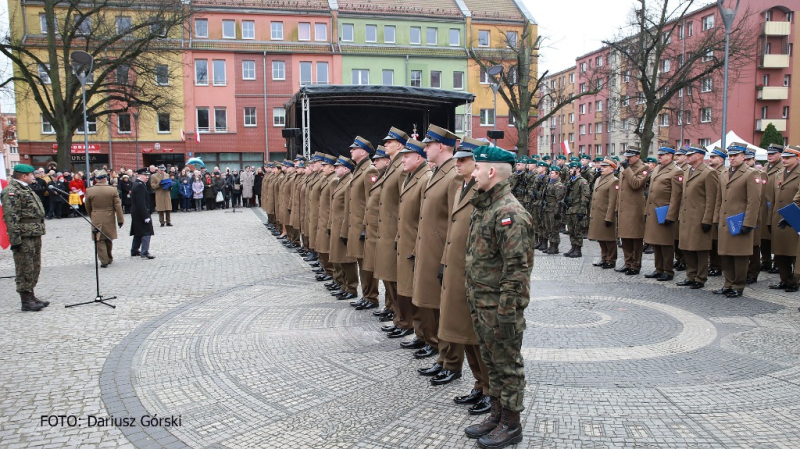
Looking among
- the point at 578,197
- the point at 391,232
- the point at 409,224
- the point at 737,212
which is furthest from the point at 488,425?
the point at 578,197

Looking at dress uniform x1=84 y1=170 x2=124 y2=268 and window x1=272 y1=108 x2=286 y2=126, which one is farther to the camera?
window x1=272 y1=108 x2=286 y2=126

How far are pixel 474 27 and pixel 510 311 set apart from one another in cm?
4960

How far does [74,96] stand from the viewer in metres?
30.8

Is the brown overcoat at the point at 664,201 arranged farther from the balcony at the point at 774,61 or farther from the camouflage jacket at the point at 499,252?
the balcony at the point at 774,61

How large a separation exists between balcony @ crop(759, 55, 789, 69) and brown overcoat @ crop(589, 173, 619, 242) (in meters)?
44.8

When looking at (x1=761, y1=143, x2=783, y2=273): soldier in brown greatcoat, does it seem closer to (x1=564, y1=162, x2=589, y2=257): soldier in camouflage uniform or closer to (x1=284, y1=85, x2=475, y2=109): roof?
(x1=564, y1=162, x2=589, y2=257): soldier in camouflage uniform

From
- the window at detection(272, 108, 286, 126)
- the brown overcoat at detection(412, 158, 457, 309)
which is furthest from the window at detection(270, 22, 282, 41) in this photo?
the brown overcoat at detection(412, 158, 457, 309)

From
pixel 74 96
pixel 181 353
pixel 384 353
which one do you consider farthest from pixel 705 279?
pixel 74 96

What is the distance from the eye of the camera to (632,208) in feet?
35.7

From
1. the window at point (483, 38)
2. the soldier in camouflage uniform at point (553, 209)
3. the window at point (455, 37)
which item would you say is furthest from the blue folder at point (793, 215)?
the window at point (483, 38)

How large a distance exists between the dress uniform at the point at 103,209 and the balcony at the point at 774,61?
51.0 m

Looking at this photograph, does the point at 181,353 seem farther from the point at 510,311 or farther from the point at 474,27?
the point at 474,27

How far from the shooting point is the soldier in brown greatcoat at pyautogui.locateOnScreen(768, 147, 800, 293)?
930 cm

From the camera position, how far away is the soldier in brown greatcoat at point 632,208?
10.8 meters
